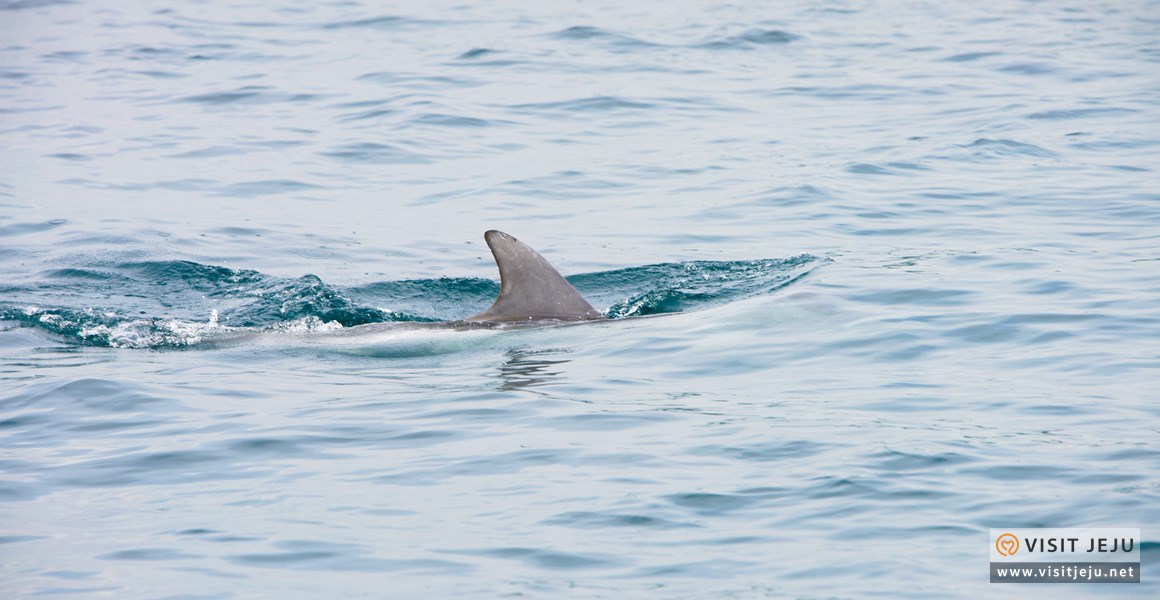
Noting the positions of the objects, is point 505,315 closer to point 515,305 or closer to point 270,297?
point 515,305

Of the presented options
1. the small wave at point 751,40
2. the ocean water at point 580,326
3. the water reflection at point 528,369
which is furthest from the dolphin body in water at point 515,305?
the small wave at point 751,40

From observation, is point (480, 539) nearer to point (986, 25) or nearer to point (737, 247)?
point (737, 247)

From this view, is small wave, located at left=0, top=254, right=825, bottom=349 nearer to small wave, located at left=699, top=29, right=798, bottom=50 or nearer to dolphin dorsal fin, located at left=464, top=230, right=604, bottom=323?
dolphin dorsal fin, located at left=464, top=230, right=604, bottom=323

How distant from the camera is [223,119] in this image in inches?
743

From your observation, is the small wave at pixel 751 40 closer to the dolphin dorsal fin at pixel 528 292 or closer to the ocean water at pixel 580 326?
the ocean water at pixel 580 326

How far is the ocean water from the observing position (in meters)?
5.91

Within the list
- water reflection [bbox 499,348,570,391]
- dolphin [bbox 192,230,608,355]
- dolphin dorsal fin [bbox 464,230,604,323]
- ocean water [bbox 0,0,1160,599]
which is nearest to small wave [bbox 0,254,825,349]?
ocean water [bbox 0,0,1160,599]

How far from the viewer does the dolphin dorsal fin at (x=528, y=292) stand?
Answer: 32.1ft

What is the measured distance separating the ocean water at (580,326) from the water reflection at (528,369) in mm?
42

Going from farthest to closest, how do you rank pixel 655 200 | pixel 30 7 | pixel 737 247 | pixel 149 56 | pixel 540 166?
pixel 30 7 < pixel 149 56 < pixel 540 166 < pixel 655 200 < pixel 737 247

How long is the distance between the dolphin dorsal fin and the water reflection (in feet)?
1.88

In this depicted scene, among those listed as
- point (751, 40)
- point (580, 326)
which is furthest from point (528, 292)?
point (751, 40)

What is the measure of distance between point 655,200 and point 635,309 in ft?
13.4

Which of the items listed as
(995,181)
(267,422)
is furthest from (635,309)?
(995,181)
